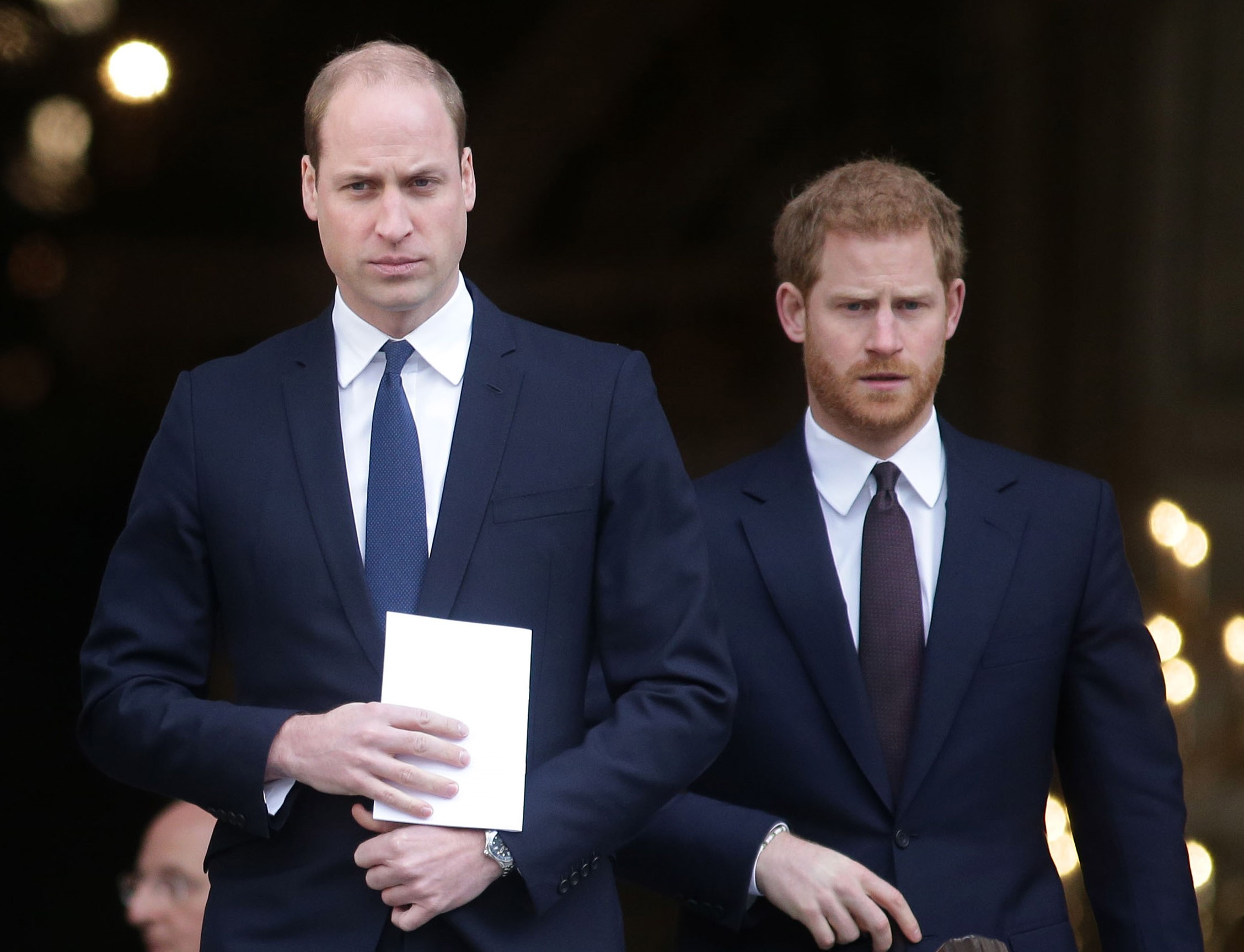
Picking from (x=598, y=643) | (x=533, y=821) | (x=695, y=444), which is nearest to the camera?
(x=533, y=821)

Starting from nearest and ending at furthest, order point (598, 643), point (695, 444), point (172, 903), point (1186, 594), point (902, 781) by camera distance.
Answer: point (598, 643) < point (902, 781) < point (172, 903) < point (1186, 594) < point (695, 444)

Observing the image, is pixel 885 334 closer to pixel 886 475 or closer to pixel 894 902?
pixel 886 475

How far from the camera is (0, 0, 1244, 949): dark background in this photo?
4.99 meters

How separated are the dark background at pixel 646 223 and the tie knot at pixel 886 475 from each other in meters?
2.41

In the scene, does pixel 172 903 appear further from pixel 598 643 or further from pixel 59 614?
pixel 598 643

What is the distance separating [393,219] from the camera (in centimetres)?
235

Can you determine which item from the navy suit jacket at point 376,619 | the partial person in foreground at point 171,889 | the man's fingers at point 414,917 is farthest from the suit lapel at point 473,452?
the partial person in foreground at point 171,889

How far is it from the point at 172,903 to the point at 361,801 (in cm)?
184

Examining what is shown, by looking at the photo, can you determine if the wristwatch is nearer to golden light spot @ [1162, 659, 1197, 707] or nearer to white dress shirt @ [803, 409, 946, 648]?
white dress shirt @ [803, 409, 946, 648]

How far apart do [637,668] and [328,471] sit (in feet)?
1.63

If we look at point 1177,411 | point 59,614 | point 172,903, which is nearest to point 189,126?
point 59,614

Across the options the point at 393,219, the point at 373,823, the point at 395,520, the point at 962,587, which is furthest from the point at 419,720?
the point at 962,587

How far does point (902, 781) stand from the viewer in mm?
2738

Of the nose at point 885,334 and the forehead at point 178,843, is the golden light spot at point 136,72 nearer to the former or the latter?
the forehead at point 178,843
